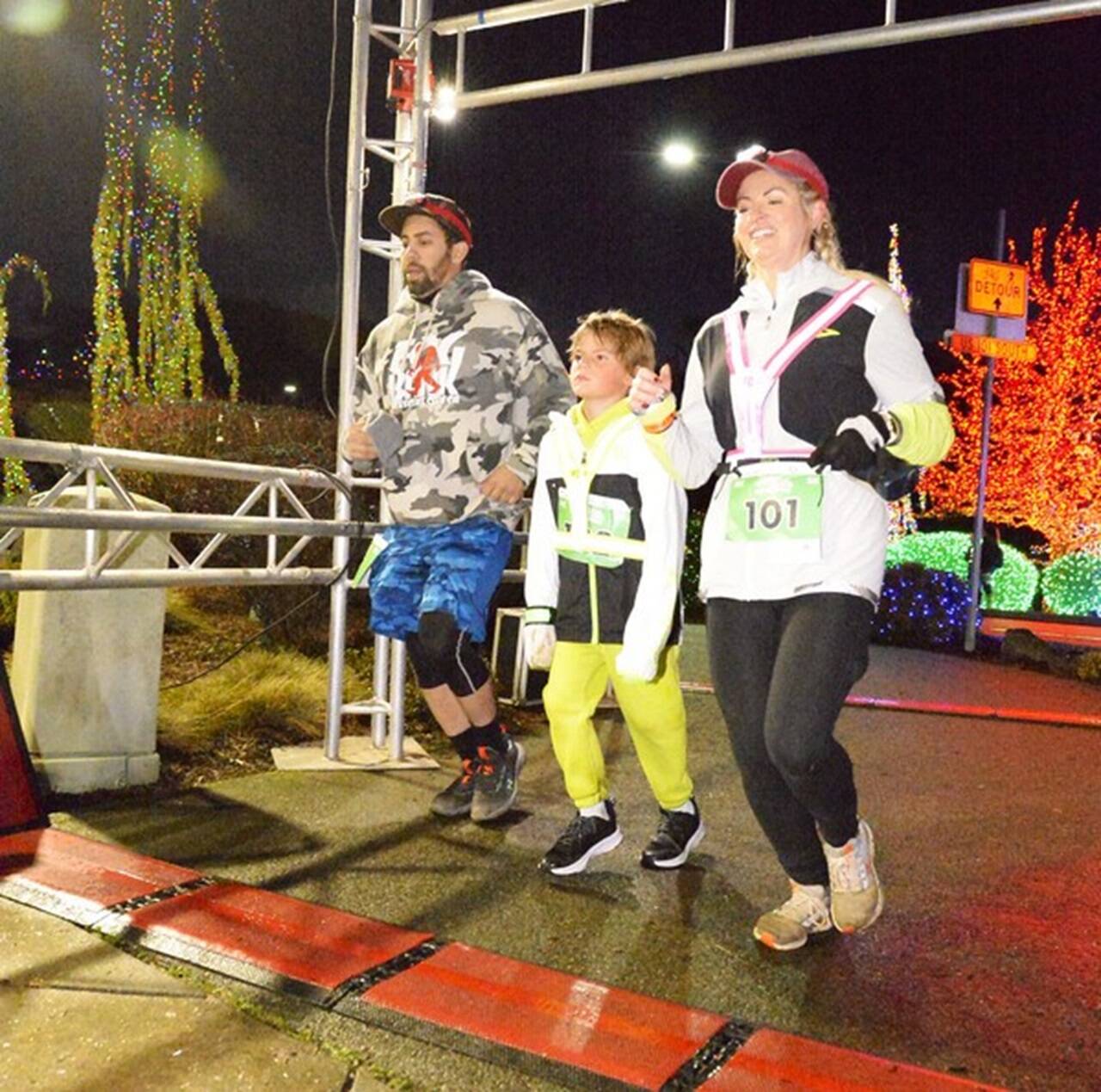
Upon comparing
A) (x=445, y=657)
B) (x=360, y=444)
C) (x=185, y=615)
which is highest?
(x=360, y=444)

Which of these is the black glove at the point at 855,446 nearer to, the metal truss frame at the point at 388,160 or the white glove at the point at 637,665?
the white glove at the point at 637,665

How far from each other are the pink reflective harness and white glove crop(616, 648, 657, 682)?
664mm

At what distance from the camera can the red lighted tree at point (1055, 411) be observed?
20.9 meters

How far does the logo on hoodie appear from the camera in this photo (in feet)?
13.6

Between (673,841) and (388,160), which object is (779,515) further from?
(388,160)

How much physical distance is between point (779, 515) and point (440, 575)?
161 cm

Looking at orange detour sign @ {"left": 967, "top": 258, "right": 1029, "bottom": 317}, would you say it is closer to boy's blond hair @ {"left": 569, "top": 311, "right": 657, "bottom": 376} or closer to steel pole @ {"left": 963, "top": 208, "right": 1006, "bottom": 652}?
steel pole @ {"left": 963, "top": 208, "right": 1006, "bottom": 652}

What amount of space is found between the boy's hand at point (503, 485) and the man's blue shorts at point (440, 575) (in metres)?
0.13

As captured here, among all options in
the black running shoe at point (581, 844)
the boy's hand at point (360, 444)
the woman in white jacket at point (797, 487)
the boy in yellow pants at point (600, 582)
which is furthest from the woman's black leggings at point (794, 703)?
the boy's hand at point (360, 444)

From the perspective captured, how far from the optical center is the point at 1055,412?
20.9 m

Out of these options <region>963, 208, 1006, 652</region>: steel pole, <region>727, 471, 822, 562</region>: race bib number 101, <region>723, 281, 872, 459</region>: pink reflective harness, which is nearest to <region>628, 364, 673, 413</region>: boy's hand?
<region>723, 281, 872, 459</region>: pink reflective harness

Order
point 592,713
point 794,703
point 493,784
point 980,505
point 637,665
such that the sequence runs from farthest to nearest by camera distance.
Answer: point 980,505, point 493,784, point 592,713, point 637,665, point 794,703

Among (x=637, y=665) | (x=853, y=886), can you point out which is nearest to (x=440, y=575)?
(x=637, y=665)

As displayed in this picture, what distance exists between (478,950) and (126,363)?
12.7 metres
